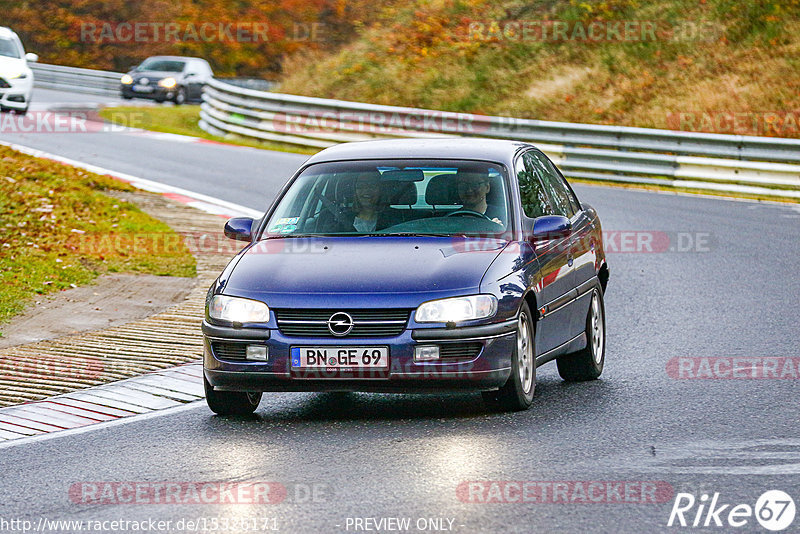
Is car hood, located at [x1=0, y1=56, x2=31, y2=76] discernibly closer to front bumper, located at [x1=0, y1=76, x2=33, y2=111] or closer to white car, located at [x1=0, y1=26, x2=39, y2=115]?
white car, located at [x1=0, y1=26, x2=39, y2=115]

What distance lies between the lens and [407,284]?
25.2 ft

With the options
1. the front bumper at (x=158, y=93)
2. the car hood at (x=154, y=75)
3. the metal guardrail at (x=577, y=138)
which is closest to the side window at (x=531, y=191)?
the metal guardrail at (x=577, y=138)

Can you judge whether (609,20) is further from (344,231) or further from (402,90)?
(344,231)

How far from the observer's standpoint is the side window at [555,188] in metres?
9.47

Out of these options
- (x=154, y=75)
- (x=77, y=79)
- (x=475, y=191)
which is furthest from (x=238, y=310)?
(x=77, y=79)

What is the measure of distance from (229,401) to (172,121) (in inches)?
1115

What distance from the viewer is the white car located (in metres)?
28.9

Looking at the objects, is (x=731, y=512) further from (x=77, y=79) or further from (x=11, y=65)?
(x=77, y=79)

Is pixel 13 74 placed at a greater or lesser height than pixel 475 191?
lesser

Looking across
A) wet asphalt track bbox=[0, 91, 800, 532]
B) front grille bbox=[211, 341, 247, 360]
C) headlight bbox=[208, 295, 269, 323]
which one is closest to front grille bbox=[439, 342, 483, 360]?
wet asphalt track bbox=[0, 91, 800, 532]

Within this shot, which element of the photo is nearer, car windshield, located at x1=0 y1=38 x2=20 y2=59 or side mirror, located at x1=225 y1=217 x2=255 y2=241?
side mirror, located at x1=225 y1=217 x2=255 y2=241

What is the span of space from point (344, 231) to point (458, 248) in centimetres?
81

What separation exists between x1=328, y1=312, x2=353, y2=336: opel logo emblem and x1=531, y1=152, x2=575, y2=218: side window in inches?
89.9

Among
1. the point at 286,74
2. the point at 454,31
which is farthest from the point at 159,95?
the point at 454,31
